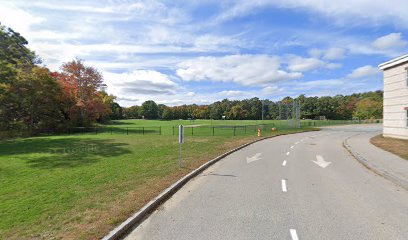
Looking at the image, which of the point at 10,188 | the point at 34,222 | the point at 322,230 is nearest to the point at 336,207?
the point at 322,230

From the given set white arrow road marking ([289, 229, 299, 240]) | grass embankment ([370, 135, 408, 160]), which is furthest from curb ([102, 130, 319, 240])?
grass embankment ([370, 135, 408, 160])

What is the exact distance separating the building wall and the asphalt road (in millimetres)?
16055

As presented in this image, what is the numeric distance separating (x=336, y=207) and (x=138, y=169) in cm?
742

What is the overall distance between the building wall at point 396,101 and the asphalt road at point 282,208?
52.7ft

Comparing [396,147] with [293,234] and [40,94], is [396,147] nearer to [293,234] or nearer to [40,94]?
[293,234]

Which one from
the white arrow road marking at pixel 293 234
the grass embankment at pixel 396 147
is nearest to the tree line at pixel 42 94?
the grass embankment at pixel 396 147

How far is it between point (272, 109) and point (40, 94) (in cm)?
8762

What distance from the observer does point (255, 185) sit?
28.7ft

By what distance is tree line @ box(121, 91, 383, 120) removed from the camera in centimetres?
10606

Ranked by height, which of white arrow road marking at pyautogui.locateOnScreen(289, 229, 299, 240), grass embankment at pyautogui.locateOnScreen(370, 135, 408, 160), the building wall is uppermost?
the building wall

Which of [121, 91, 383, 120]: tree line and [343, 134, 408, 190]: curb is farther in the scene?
[121, 91, 383, 120]: tree line

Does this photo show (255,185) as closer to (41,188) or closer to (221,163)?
(221,163)

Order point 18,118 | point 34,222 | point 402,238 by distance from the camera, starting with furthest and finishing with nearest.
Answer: point 18,118, point 34,222, point 402,238

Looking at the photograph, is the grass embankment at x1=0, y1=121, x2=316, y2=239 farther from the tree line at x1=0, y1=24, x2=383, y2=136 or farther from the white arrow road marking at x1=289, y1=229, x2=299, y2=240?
the tree line at x1=0, y1=24, x2=383, y2=136
